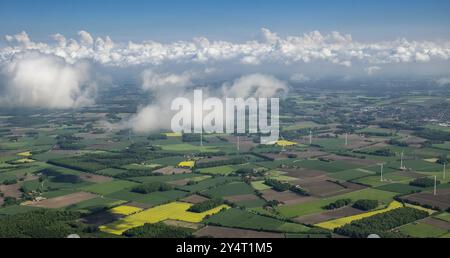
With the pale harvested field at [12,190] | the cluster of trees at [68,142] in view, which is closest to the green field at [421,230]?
the pale harvested field at [12,190]

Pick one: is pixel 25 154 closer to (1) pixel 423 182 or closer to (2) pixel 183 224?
(2) pixel 183 224

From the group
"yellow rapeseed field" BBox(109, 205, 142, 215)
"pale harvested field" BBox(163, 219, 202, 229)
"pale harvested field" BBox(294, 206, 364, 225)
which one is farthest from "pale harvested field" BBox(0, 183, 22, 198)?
"pale harvested field" BBox(294, 206, 364, 225)

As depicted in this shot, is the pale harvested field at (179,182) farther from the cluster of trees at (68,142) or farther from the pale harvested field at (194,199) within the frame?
the cluster of trees at (68,142)

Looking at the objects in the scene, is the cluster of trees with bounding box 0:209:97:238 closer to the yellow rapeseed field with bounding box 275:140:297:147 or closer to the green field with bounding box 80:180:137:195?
the green field with bounding box 80:180:137:195

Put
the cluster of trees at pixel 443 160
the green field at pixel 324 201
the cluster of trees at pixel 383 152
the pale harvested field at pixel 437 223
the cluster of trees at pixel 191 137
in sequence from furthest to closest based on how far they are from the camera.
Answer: the cluster of trees at pixel 191 137
the cluster of trees at pixel 383 152
the cluster of trees at pixel 443 160
the green field at pixel 324 201
the pale harvested field at pixel 437 223
